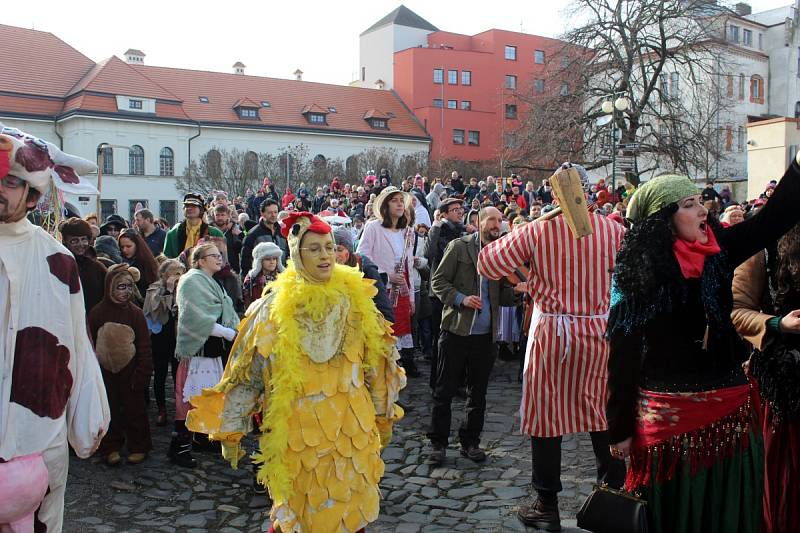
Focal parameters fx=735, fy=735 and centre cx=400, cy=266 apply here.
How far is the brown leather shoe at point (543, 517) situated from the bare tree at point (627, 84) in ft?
87.2

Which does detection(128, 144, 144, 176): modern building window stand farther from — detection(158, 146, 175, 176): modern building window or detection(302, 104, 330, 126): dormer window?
detection(302, 104, 330, 126): dormer window

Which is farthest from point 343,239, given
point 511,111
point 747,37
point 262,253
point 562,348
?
point 511,111

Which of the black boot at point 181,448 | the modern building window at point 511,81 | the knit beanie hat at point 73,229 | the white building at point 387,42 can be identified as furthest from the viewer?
the white building at point 387,42

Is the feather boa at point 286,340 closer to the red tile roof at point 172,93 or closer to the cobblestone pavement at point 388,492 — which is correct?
the cobblestone pavement at point 388,492

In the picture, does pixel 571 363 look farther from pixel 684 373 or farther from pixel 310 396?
pixel 310 396

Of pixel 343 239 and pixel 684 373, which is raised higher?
pixel 343 239

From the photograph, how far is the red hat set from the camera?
→ 382 centimetres

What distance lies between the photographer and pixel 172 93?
50.8 meters

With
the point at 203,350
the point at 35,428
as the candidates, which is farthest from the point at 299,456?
the point at 203,350

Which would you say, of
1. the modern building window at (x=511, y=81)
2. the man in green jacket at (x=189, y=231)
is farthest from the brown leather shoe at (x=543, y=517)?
the modern building window at (x=511, y=81)

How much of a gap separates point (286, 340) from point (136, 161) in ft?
156

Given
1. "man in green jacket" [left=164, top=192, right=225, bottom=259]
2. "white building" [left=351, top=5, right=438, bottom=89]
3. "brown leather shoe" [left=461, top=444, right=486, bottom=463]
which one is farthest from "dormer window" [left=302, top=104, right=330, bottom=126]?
"brown leather shoe" [left=461, top=444, right=486, bottom=463]

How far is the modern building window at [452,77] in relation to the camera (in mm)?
62281

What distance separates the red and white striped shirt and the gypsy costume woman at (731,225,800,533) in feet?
3.38
